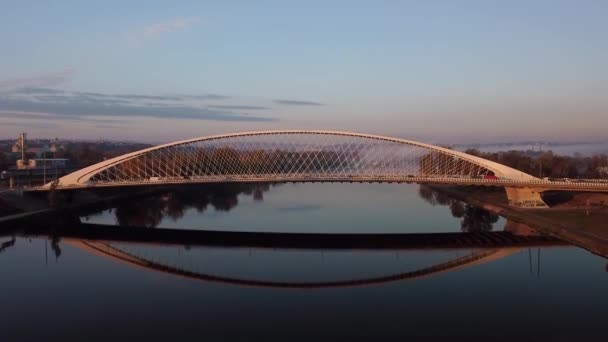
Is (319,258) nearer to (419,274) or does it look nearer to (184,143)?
(419,274)

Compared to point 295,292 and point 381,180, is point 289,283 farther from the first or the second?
point 381,180

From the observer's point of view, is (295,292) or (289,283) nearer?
(295,292)

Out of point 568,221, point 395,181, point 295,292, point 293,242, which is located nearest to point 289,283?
point 295,292

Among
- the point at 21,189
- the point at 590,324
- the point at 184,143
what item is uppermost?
the point at 184,143

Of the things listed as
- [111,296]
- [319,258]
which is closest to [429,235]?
[319,258]

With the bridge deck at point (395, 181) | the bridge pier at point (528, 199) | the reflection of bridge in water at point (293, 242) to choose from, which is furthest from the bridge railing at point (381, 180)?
the reflection of bridge in water at point (293, 242)

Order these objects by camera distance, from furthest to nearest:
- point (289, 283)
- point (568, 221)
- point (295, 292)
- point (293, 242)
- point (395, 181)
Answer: point (395, 181)
point (568, 221)
point (293, 242)
point (289, 283)
point (295, 292)

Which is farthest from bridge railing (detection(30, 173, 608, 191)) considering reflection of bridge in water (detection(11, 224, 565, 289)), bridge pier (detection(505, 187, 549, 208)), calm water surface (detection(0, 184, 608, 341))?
calm water surface (detection(0, 184, 608, 341))
